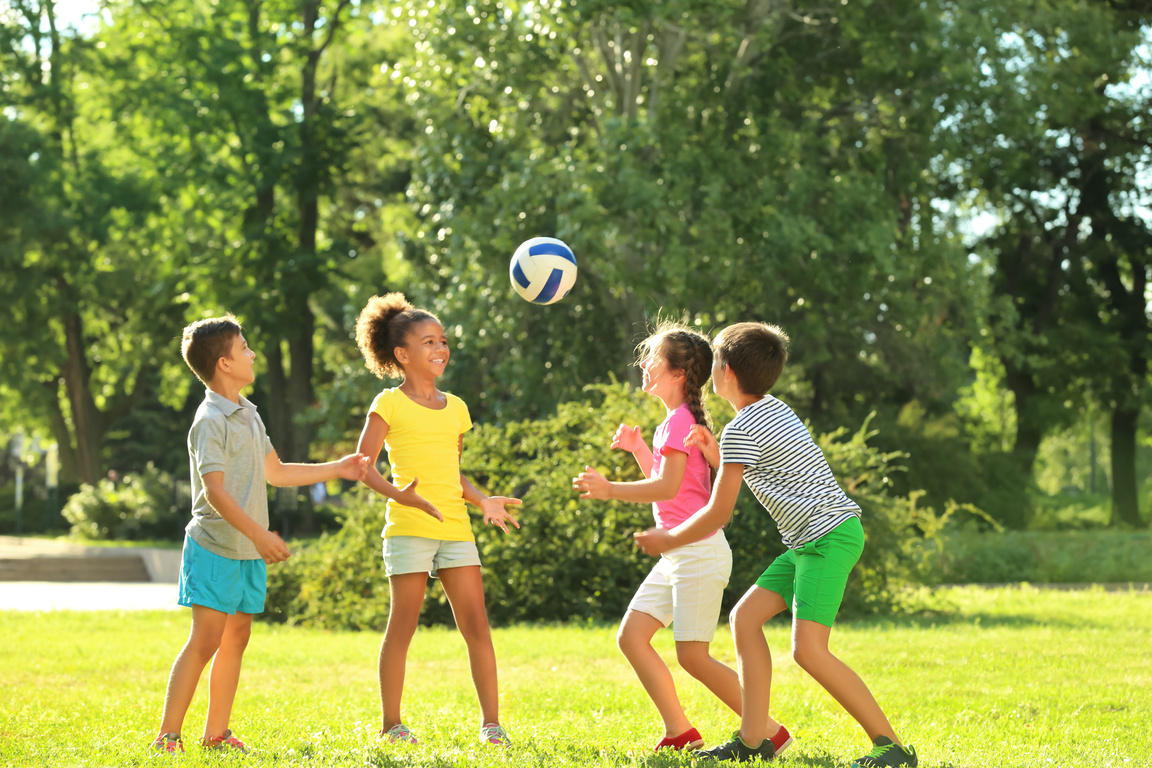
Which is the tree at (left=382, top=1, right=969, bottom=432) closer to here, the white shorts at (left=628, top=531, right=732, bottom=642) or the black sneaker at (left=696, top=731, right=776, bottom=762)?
the white shorts at (left=628, top=531, right=732, bottom=642)

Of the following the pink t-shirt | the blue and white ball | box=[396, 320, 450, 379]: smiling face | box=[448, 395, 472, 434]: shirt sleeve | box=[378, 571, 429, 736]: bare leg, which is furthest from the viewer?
the blue and white ball

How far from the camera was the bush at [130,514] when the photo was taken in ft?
88.4

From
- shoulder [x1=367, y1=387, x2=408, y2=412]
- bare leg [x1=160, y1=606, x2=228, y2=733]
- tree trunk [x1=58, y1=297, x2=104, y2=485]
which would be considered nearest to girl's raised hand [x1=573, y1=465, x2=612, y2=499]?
shoulder [x1=367, y1=387, x2=408, y2=412]

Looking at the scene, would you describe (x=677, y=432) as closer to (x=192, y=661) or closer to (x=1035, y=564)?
(x=192, y=661)

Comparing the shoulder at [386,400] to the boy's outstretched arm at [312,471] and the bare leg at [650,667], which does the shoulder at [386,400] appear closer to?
the boy's outstretched arm at [312,471]

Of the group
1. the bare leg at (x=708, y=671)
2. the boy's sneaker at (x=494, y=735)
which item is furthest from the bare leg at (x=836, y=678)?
the boy's sneaker at (x=494, y=735)

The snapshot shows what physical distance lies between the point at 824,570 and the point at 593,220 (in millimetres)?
12484

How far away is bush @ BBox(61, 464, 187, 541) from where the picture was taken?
26938 millimetres

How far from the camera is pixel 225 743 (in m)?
5.01

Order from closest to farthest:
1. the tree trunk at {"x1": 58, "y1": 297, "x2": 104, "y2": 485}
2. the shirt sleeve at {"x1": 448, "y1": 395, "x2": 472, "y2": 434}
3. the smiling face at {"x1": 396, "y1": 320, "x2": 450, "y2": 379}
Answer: the smiling face at {"x1": 396, "y1": 320, "x2": 450, "y2": 379} → the shirt sleeve at {"x1": 448, "y1": 395, "x2": 472, "y2": 434} → the tree trunk at {"x1": 58, "y1": 297, "x2": 104, "y2": 485}

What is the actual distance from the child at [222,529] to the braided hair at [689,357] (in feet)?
4.65

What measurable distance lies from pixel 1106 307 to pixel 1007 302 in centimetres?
1080

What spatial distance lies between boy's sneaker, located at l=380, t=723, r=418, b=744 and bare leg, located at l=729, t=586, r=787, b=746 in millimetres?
1466

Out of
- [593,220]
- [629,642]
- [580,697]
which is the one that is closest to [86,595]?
[593,220]
